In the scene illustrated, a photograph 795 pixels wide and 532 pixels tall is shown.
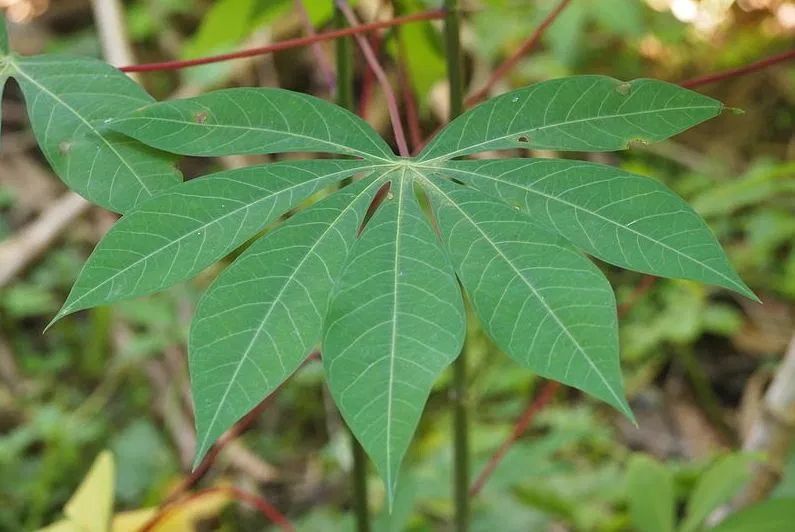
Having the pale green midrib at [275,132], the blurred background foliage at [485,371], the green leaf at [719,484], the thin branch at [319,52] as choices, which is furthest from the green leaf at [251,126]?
the green leaf at [719,484]

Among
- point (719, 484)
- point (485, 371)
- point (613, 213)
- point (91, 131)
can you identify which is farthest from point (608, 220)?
point (485, 371)

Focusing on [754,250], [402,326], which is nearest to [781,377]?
[402,326]

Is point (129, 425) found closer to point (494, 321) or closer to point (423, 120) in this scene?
point (423, 120)

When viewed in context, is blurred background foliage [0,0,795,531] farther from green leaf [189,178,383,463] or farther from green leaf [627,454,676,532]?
green leaf [189,178,383,463]

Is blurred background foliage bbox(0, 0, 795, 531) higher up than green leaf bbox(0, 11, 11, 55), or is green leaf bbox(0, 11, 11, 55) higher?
blurred background foliage bbox(0, 0, 795, 531)

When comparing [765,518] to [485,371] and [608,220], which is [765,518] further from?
[485,371]

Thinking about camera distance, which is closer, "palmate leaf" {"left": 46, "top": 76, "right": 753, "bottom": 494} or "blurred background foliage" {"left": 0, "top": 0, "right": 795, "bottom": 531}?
"palmate leaf" {"left": 46, "top": 76, "right": 753, "bottom": 494}

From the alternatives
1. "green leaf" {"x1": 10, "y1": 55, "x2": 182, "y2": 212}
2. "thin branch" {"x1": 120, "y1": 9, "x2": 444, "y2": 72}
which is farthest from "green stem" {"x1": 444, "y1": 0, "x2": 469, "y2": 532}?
"green leaf" {"x1": 10, "y1": 55, "x2": 182, "y2": 212}
